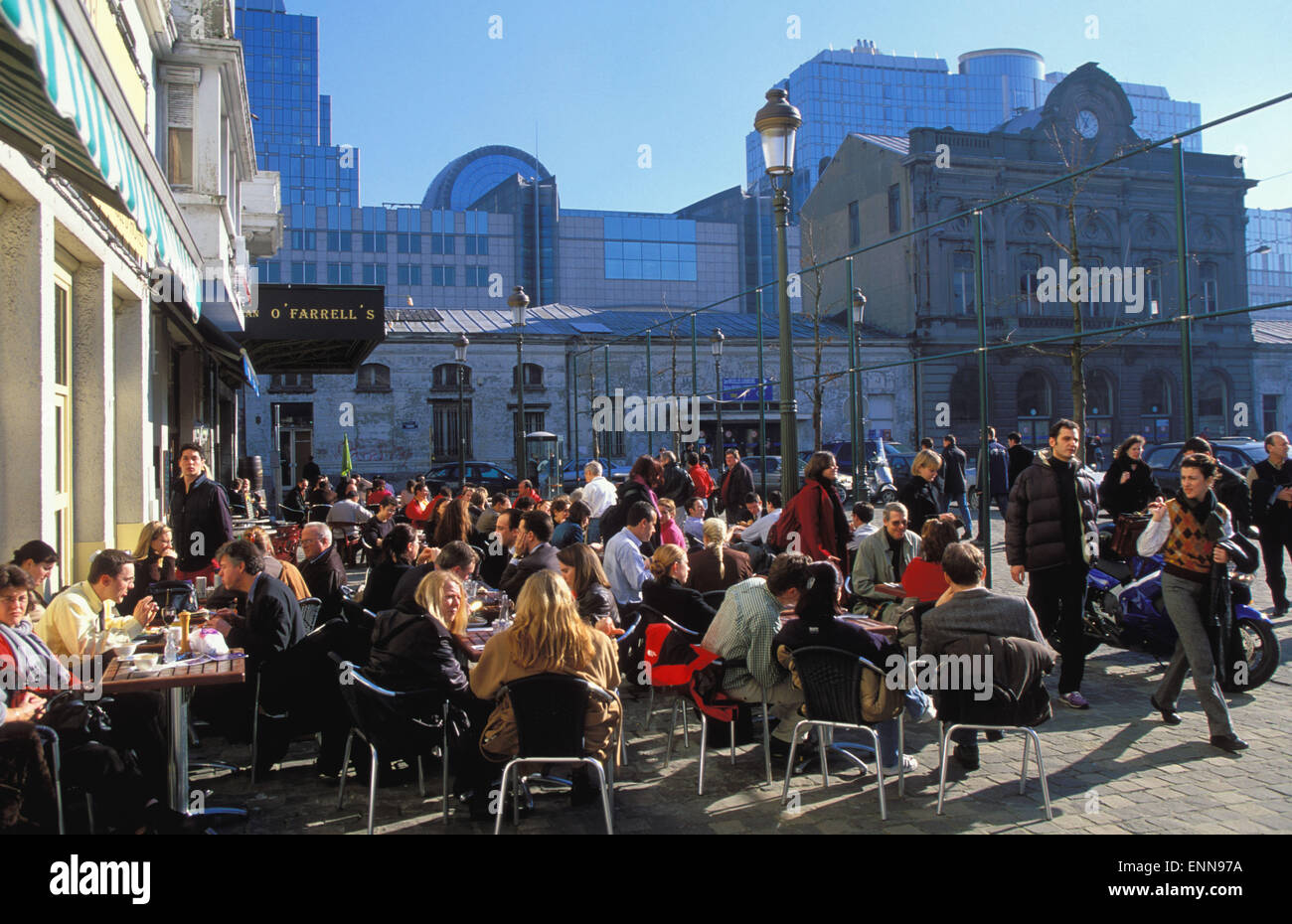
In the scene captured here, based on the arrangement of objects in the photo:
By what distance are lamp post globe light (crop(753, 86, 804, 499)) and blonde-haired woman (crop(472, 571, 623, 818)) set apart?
16.4 feet

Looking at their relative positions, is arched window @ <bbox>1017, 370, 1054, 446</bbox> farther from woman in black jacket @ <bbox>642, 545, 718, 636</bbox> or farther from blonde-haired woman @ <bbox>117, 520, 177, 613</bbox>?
blonde-haired woman @ <bbox>117, 520, 177, 613</bbox>

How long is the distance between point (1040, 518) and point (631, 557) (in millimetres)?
3084

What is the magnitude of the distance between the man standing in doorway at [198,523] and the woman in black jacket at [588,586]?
4.01 metres

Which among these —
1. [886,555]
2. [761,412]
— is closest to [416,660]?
[886,555]

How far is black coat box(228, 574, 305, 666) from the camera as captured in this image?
5.98 metres

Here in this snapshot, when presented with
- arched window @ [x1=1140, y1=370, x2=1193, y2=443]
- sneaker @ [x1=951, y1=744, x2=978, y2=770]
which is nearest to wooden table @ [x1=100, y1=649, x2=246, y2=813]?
sneaker @ [x1=951, y1=744, x2=978, y2=770]

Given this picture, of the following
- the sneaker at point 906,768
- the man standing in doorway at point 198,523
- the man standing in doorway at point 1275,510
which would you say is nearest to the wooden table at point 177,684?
the sneaker at point 906,768

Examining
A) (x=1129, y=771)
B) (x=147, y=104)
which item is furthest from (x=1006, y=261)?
(x=1129, y=771)

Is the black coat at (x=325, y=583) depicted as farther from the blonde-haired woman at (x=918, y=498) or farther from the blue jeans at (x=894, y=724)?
the blonde-haired woman at (x=918, y=498)
